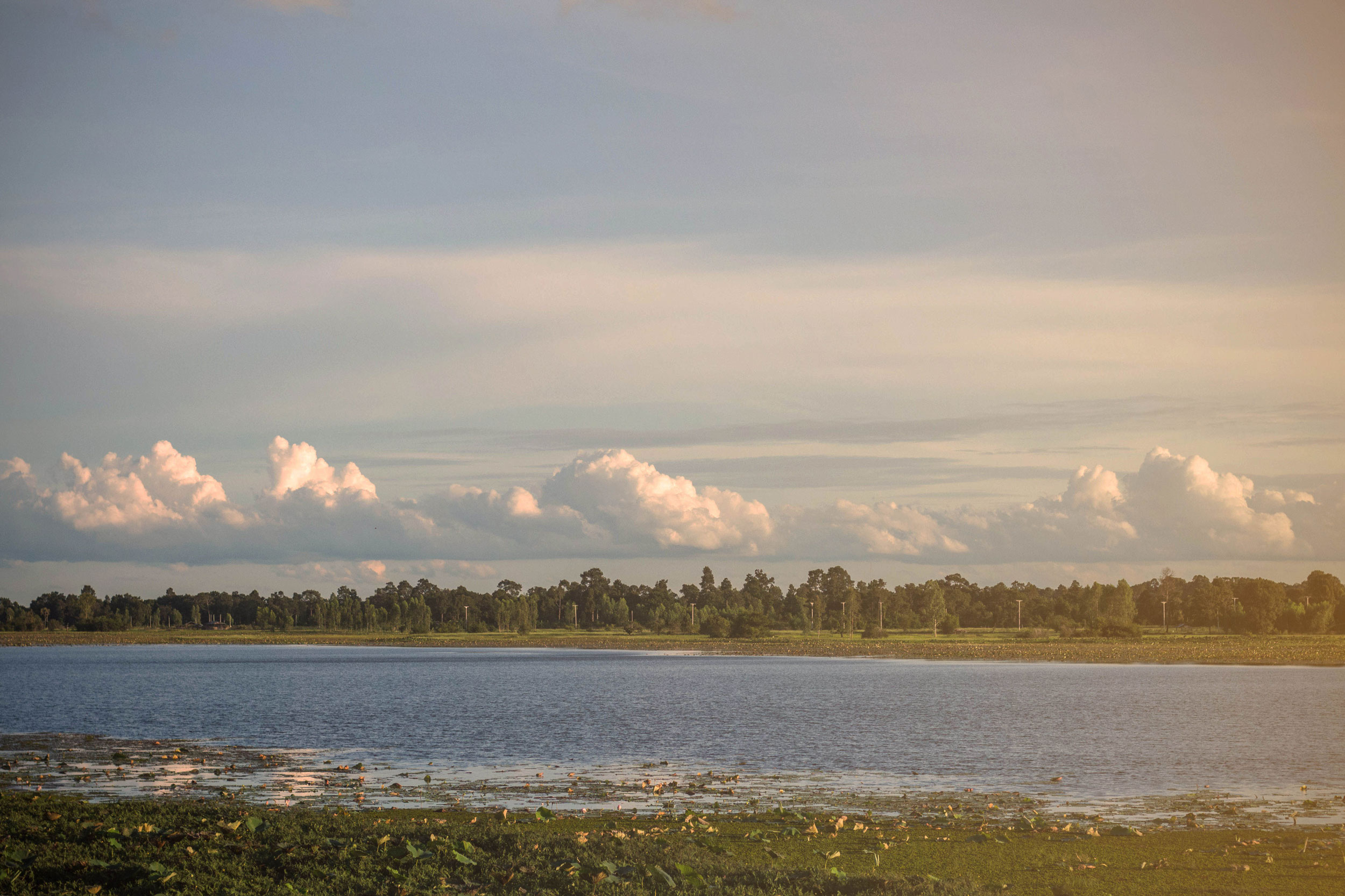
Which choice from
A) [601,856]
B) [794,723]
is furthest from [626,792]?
[794,723]

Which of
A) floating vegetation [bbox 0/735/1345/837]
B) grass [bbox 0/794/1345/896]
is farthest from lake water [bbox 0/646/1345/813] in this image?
grass [bbox 0/794/1345/896]

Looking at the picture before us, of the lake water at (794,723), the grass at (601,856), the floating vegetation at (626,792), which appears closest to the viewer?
the grass at (601,856)

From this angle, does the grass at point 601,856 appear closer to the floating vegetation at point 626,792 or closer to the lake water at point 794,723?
the floating vegetation at point 626,792

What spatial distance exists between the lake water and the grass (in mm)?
9902

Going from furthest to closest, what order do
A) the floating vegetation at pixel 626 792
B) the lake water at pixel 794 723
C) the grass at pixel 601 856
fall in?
the lake water at pixel 794 723 → the floating vegetation at pixel 626 792 → the grass at pixel 601 856

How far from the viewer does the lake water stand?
48.1m

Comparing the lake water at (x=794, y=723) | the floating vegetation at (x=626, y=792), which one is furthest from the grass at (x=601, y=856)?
the lake water at (x=794, y=723)

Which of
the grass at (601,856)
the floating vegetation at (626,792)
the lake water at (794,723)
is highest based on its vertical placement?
the grass at (601,856)

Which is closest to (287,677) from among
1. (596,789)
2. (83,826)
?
(596,789)

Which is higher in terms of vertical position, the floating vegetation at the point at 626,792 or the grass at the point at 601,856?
the grass at the point at 601,856

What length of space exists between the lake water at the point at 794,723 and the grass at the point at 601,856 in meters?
9.90

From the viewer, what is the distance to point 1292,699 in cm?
9756

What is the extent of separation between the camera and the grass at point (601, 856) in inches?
814

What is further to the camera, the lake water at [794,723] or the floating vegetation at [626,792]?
the lake water at [794,723]
